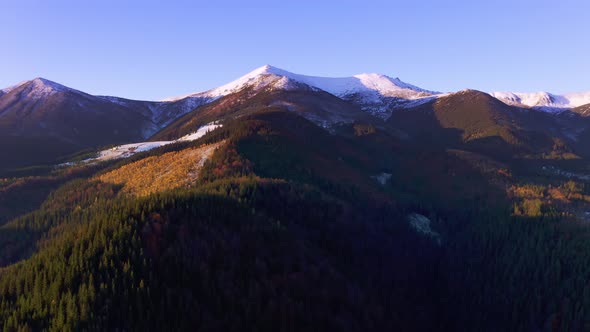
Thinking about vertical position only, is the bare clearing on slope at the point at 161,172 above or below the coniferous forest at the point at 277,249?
above

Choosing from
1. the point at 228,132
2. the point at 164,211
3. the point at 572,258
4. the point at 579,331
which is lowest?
the point at 579,331

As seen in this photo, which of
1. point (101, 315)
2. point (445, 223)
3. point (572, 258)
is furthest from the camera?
point (445, 223)

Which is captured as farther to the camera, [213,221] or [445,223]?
[445,223]

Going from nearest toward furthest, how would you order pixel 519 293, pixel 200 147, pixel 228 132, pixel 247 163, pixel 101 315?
pixel 101 315 < pixel 519 293 < pixel 247 163 < pixel 200 147 < pixel 228 132

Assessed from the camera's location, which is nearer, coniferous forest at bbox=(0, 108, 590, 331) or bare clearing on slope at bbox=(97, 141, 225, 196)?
coniferous forest at bbox=(0, 108, 590, 331)

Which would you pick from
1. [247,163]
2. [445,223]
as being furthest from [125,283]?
[445,223]

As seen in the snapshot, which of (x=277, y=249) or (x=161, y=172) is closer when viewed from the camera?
(x=277, y=249)

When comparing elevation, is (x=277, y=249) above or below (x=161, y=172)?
below

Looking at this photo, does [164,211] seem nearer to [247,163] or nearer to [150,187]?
[150,187]

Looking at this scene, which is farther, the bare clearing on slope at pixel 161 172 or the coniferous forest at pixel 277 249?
the bare clearing on slope at pixel 161 172

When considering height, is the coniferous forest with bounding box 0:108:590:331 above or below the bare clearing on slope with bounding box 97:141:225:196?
below

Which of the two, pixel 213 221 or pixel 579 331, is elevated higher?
pixel 213 221
